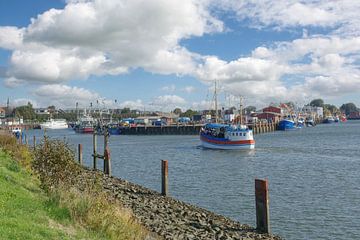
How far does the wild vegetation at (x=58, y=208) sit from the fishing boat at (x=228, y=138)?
186 ft

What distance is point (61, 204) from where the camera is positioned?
15.1 meters

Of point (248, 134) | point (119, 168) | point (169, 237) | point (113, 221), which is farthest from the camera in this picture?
point (248, 134)

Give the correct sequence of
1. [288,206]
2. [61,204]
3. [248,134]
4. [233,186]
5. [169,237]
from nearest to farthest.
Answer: [61,204] < [169,237] < [288,206] < [233,186] < [248,134]

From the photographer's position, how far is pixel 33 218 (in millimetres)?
12461

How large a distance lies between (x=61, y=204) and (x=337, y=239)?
506 inches

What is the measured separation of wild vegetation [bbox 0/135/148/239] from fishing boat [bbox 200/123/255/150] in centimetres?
5676

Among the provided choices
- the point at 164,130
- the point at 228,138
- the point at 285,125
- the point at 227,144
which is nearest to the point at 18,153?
the point at 227,144

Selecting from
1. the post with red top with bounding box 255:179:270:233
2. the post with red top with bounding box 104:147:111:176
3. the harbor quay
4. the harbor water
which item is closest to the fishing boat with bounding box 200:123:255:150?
the harbor water

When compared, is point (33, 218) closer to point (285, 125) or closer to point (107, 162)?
point (107, 162)

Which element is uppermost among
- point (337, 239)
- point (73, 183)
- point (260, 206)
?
point (73, 183)

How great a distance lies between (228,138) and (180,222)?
5742 centimetres

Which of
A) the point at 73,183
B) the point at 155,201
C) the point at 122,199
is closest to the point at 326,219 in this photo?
the point at 155,201

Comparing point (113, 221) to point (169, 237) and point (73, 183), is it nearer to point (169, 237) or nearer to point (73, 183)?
point (169, 237)

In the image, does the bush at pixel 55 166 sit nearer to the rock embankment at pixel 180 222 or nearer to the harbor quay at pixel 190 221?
the harbor quay at pixel 190 221
